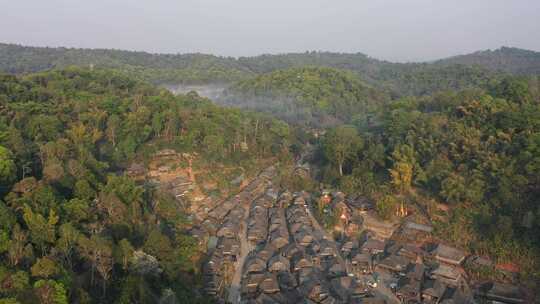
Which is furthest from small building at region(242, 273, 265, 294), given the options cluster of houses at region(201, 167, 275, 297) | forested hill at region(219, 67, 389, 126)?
forested hill at region(219, 67, 389, 126)

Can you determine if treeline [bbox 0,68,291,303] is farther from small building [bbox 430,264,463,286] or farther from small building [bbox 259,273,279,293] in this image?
small building [bbox 430,264,463,286]

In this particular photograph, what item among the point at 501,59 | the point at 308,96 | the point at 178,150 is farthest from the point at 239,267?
the point at 501,59

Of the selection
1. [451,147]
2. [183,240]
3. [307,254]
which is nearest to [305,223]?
[307,254]

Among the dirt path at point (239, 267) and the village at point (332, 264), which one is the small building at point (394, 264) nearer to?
the village at point (332, 264)

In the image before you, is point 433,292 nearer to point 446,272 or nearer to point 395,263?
point 446,272

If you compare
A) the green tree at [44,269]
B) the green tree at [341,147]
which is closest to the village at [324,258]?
the green tree at [341,147]

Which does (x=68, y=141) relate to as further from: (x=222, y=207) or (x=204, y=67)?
(x=204, y=67)

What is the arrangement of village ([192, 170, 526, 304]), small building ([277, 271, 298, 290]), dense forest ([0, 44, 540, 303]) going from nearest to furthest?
dense forest ([0, 44, 540, 303]) → village ([192, 170, 526, 304]) → small building ([277, 271, 298, 290])
